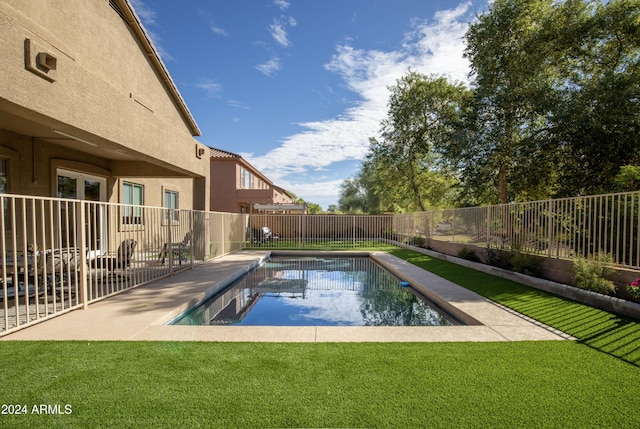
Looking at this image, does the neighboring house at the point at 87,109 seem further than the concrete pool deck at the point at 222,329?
Yes

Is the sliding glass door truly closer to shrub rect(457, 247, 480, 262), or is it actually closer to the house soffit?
the house soffit

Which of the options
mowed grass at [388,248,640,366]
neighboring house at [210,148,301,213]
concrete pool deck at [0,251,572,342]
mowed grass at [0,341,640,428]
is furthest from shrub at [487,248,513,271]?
neighboring house at [210,148,301,213]

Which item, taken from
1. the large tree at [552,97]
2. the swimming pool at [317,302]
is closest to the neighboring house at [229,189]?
the swimming pool at [317,302]

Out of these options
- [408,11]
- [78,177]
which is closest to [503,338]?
[78,177]

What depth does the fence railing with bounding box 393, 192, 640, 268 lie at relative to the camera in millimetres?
5792

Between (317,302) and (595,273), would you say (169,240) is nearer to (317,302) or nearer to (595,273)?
(317,302)

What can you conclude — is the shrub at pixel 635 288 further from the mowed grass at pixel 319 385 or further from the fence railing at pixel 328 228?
the fence railing at pixel 328 228

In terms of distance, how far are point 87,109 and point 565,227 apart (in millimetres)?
10047

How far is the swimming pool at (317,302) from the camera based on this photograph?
604cm

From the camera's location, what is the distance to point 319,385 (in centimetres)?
293

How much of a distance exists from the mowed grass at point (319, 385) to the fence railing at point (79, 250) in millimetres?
1294

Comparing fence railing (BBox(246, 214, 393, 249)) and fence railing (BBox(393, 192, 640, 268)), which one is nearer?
fence railing (BBox(393, 192, 640, 268))

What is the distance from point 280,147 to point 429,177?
13644 millimetres

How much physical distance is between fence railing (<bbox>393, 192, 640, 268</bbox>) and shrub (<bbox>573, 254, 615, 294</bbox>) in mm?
179
